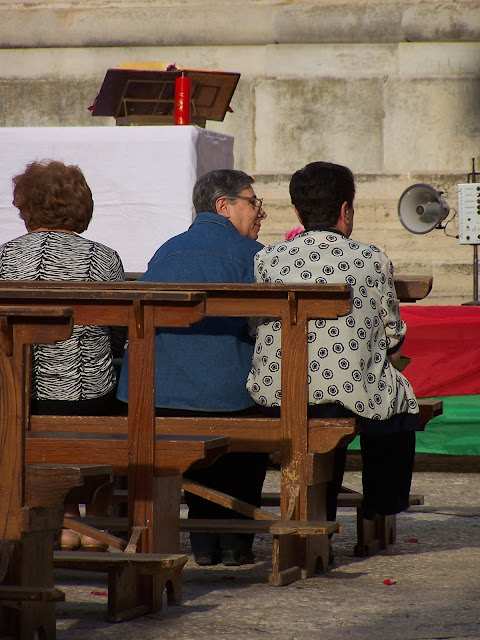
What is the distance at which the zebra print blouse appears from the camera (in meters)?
4.69

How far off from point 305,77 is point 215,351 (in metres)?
6.39

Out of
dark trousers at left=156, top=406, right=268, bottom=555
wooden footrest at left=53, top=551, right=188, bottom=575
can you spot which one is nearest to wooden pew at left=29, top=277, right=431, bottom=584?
dark trousers at left=156, top=406, right=268, bottom=555

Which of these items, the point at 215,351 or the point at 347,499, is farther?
the point at 347,499

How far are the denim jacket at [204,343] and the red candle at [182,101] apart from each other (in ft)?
8.47

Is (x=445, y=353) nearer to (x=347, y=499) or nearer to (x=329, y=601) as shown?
(x=347, y=499)

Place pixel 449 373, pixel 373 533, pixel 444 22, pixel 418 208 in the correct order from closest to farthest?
pixel 373 533 → pixel 449 373 → pixel 418 208 → pixel 444 22

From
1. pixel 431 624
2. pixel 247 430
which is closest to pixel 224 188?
pixel 247 430

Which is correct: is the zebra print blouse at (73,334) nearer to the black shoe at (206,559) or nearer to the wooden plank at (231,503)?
the wooden plank at (231,503)

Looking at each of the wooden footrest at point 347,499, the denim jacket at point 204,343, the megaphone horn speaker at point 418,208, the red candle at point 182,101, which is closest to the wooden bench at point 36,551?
the denim jacket at point 204,343

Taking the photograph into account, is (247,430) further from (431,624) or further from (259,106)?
(259,106)

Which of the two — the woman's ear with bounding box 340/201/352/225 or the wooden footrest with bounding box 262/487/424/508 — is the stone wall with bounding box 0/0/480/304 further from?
the woman's ear with bounding box 340/201/352/225

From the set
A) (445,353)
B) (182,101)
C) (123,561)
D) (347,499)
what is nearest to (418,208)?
(445,353)

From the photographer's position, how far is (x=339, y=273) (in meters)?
4.56

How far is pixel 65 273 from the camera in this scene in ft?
15.5
